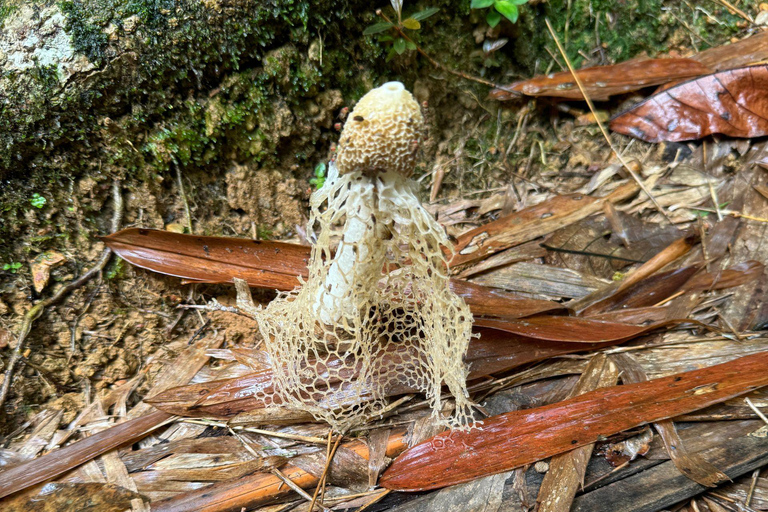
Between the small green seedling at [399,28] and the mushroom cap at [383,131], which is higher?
the small green seedling at [399,28]

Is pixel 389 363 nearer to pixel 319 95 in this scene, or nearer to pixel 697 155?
pixel 319 95

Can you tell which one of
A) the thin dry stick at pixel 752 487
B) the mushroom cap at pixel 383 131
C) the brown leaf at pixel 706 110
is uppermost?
the mushroom cap at pixel 383 131

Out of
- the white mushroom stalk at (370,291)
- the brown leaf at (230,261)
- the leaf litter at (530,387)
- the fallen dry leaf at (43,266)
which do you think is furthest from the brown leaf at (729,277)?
the fallen dry leaf at (43,266)

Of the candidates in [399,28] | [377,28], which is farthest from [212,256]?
[399,28]

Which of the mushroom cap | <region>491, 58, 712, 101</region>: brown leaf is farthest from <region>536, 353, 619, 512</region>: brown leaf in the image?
<region>491, 58, 712, 101</region>: brown leaf

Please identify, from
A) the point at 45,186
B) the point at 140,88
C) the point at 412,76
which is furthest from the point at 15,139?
the point at 412,76

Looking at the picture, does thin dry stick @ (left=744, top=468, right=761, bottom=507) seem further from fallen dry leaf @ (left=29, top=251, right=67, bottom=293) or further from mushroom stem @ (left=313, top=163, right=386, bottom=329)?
fallen dry leaf @ (left=29, top=251, right=67, bottom=293)

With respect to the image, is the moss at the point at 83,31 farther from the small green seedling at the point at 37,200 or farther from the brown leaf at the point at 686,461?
the brown leaf at the point at 686,461

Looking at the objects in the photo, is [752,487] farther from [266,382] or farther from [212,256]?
[212,256]
